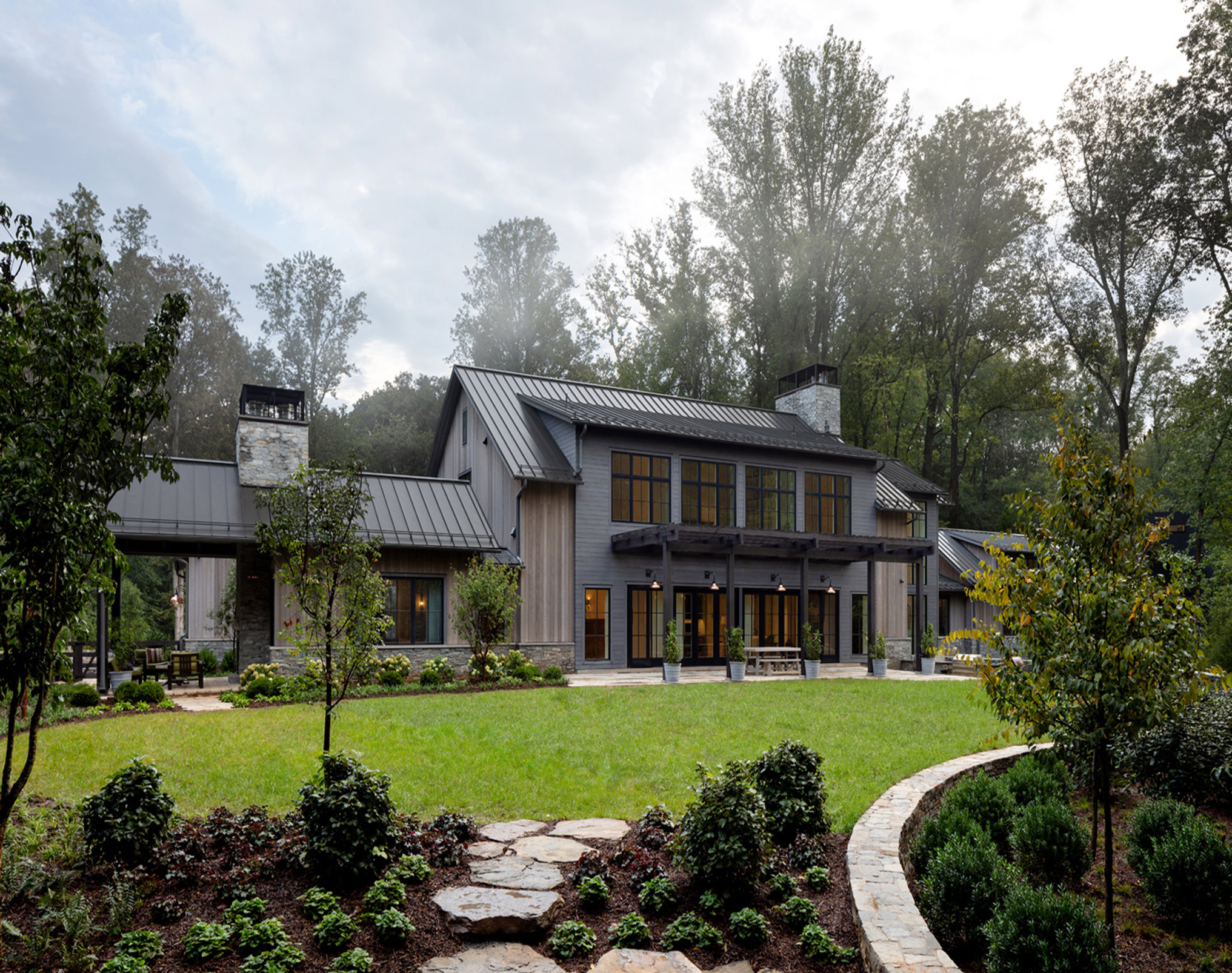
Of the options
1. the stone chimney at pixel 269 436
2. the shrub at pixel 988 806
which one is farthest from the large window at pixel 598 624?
the shrub at pixel 988 806

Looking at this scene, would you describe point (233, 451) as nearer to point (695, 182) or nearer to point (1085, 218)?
point (695, 182)

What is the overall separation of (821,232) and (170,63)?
24050mm

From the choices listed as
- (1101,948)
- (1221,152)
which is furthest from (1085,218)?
(1101,948)

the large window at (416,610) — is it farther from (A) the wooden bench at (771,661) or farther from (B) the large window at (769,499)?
(B) the large window at (769,499)

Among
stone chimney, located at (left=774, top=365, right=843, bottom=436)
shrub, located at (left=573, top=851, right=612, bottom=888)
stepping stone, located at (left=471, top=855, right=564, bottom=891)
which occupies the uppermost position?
stone chimney, located at (left=774, top=365, right=843, bottom=436)

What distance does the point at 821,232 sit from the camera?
3130cm

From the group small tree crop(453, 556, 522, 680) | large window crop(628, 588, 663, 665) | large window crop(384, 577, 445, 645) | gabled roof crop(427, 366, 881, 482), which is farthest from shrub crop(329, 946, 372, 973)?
large window crop(628, 588, 663, 665)

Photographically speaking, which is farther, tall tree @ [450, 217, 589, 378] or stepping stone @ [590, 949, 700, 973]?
tall tree @ [450, 217, 589, 378]

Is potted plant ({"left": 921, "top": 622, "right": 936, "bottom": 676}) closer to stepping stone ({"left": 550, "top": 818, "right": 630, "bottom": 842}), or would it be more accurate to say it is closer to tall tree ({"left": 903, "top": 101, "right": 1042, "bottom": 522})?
tall tree ({"left": 903, "top": 101, "right": 1042, "bottom": 522})

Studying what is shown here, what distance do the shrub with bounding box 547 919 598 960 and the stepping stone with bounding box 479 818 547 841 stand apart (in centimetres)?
Answer: 164

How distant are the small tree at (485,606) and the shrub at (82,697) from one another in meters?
6.07

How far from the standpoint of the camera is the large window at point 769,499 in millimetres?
21016

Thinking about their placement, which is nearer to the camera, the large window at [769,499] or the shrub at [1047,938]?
the shrub at [1047,938]

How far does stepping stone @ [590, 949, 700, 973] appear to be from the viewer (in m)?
3.91
